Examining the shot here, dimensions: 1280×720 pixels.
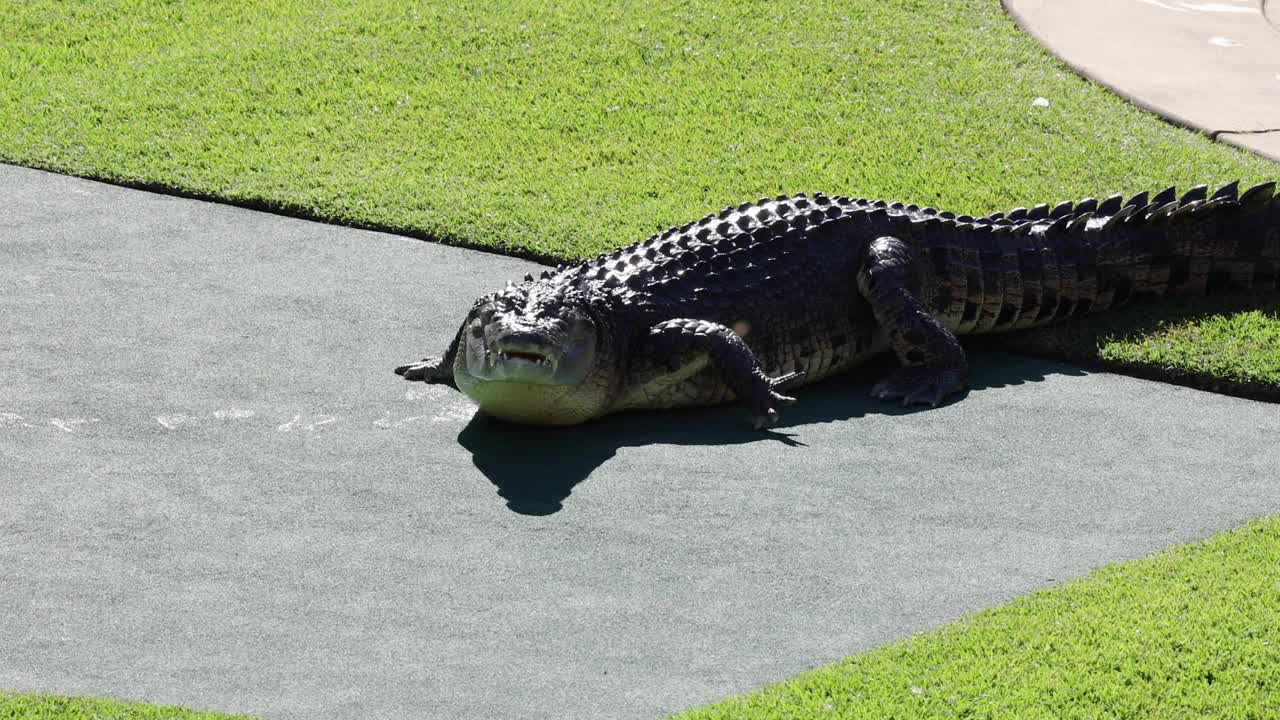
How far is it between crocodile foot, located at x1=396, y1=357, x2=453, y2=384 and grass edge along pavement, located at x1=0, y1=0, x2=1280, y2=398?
1.87 m

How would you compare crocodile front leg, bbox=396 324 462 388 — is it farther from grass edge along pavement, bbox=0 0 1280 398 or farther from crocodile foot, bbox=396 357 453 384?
grass edge along pavement, bbox=0 0 1280 398

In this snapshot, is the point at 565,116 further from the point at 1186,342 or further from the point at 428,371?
the point at 1186,342

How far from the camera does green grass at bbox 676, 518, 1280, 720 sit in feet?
17.0

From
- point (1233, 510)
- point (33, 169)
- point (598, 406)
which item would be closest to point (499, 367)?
point (598, 406)

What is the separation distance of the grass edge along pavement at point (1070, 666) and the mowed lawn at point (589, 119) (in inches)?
98.2

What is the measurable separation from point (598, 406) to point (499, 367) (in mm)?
579

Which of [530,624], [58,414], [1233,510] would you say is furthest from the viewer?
[58,414]

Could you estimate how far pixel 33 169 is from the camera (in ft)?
36.5

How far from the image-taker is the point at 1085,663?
17.9ft

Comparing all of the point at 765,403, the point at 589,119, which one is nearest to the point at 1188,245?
the point at 765,403

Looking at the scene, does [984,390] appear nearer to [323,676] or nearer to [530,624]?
[530,624]

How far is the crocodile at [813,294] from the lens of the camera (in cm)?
728

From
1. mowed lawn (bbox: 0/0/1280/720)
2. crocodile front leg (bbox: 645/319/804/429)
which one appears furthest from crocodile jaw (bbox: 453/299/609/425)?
mowed lawn (bbox: 0/0/1280/720)

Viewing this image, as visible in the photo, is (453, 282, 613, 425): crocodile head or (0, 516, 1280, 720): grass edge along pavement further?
(453, 282, 613, 425): crocodile head
